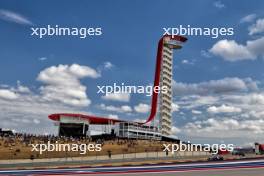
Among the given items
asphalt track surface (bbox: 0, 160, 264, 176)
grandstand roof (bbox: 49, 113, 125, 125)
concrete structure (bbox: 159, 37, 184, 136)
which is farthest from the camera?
concrete structure (bbox: 159, 37, 184, 136)

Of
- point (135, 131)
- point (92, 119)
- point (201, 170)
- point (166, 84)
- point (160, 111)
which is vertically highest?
point (166, 84)

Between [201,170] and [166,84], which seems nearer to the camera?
[201,170]

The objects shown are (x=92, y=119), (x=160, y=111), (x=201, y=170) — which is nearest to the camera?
(x=201, y=170)

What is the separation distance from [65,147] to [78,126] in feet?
138

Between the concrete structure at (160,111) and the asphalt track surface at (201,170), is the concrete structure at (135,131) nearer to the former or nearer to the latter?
the concrete structure at (160,111)

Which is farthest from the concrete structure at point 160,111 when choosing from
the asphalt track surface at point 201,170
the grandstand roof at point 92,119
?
the asphalt track surface at point 201,170

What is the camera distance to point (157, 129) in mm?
119688

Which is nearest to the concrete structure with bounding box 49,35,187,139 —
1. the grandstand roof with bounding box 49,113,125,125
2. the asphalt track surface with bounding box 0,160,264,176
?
the grandstand roof with bounding box 49,113,125,125

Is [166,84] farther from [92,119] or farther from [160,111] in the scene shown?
[92,119]

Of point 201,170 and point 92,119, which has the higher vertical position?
point 92,119

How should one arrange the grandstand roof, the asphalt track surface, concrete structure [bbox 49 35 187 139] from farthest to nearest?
concrete structure [bbox 49 35 187 139] → the grandstand roof → the asphalt track surface

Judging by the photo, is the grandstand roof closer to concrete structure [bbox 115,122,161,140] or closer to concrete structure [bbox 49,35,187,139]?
concrete structure [bbox 49,35,187,139]

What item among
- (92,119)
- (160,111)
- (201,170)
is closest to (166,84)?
(160,111)

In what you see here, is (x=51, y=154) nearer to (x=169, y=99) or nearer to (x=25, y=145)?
(x=25, y=145)
